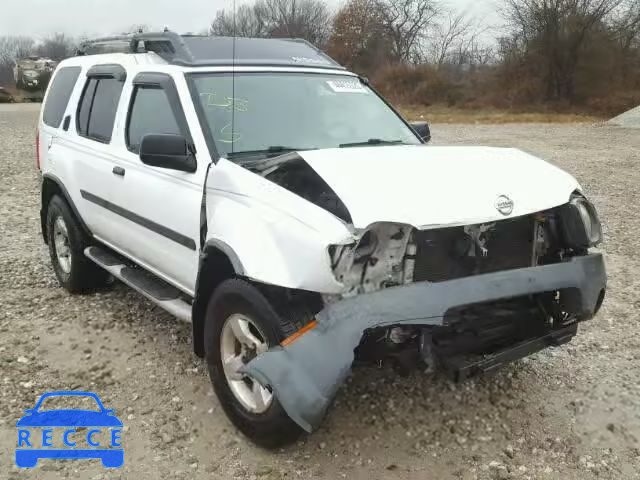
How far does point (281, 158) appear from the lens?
130 inches

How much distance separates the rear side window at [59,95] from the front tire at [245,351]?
3.17 metres

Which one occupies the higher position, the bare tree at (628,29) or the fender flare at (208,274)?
the bare tree at (628,29)

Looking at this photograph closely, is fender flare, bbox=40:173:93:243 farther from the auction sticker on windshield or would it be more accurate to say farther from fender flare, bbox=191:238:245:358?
the auction sticker on windshield

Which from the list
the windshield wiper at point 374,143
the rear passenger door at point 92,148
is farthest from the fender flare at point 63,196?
the windshield wiper at point 374,143

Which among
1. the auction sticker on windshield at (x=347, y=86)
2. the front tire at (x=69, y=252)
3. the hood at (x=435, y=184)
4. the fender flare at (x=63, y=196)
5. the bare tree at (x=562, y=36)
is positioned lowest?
the front tire at (x=69, y=252)

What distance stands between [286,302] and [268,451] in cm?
84

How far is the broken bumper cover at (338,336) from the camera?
102 inches

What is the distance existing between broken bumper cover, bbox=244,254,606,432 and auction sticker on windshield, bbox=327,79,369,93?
86.1 inches

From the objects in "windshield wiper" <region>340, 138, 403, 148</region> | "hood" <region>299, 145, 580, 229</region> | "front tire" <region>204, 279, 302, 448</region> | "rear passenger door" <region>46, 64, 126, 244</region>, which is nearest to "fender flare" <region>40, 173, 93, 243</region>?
"rear passenger door" <region>46, 64, 126, 244</region>

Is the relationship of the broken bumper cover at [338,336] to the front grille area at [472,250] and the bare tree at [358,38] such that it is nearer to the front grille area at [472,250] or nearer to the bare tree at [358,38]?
the front grille area at [472,250]

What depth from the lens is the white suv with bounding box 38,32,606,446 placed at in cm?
272

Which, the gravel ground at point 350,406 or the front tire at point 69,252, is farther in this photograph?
the front tire at point 69,252

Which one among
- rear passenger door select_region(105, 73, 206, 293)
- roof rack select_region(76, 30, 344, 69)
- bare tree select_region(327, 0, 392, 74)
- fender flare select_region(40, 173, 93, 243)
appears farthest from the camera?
bare tree select_region(327, 0, 392, 74)

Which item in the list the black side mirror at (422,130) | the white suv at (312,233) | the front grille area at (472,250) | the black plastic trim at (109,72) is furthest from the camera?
the black side mirror at (422,130)
